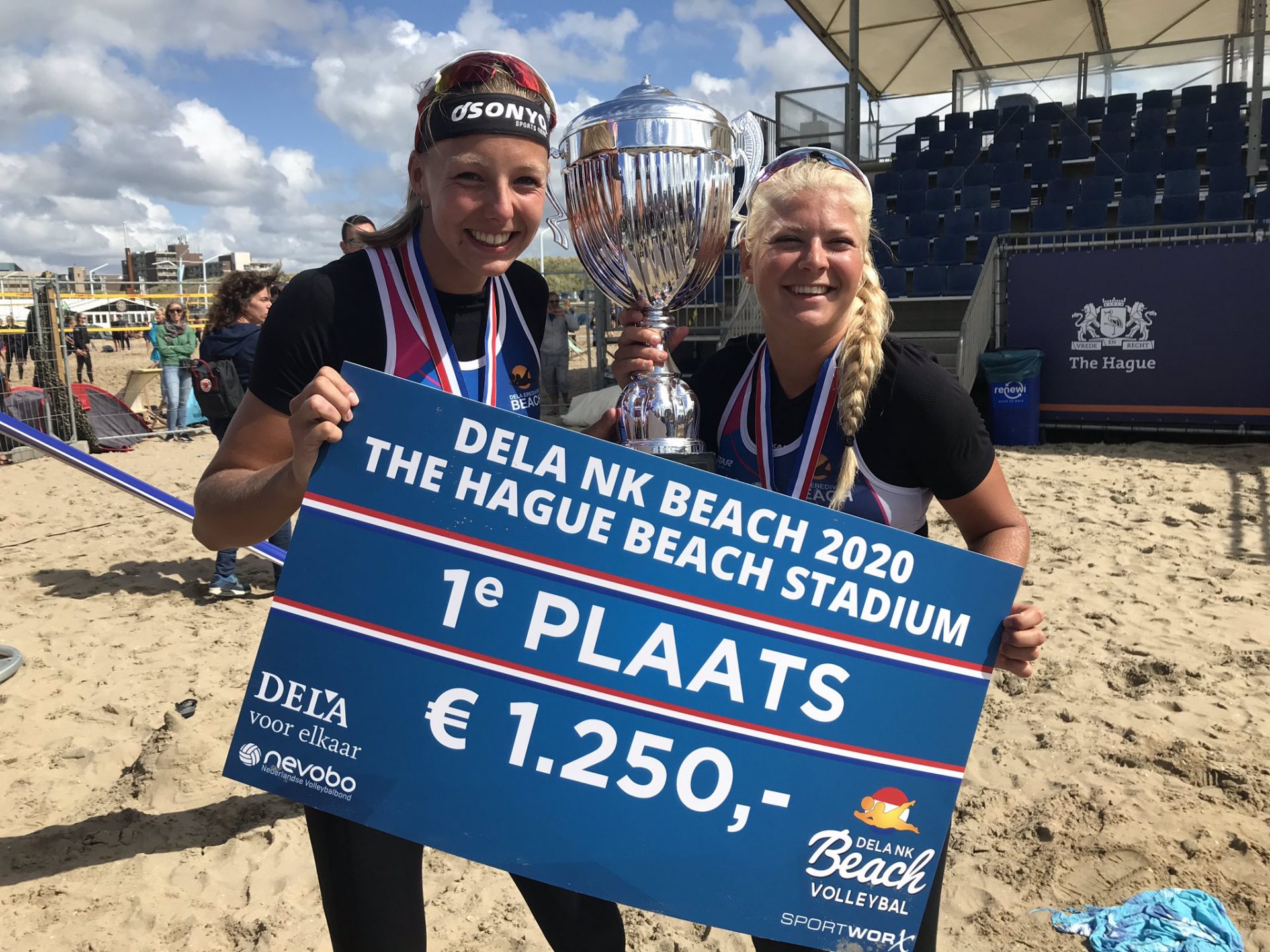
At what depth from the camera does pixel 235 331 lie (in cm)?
550

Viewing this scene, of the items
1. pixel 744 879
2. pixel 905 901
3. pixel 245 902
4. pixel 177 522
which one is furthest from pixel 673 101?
pixel 177 522

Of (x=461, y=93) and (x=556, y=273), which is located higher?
(x=556, y=273)

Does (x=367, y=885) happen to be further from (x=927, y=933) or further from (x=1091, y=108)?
(x=1091, y=108)

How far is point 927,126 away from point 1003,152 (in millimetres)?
2065

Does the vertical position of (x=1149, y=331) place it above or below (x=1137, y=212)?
below

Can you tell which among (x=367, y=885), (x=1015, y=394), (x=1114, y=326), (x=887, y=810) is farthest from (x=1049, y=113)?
(x=367, y=885)

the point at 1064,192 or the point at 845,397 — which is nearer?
the point at 845,397

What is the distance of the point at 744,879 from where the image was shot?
51.1 inches

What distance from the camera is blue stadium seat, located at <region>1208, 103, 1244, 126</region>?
1345cm

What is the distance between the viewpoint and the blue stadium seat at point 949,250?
12.8 meters

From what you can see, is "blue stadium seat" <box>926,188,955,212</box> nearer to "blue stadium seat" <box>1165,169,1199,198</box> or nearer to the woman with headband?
"blue stadium seat" <box>1165,169,1199,198</box>

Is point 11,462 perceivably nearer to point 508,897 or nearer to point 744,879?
point 508,897

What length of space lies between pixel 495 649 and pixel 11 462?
1162 centimetres

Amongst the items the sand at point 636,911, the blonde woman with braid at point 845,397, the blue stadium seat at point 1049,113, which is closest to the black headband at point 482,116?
the blonde woman with braid at point 845,397
